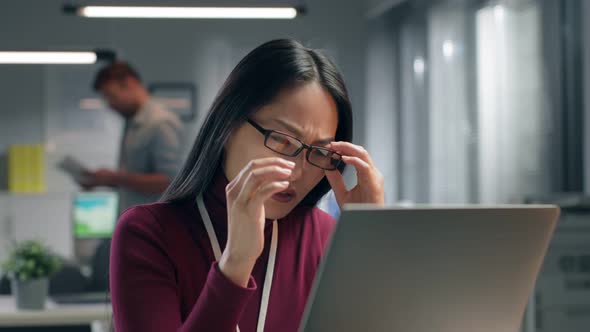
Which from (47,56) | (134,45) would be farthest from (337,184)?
(134,45)

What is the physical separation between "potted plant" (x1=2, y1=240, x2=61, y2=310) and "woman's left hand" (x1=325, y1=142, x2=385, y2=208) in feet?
6.70

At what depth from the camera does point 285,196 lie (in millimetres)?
1234

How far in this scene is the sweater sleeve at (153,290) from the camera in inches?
40.9

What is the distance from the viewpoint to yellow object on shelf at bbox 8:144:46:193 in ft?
20.7

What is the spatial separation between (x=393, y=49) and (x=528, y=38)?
102 inches

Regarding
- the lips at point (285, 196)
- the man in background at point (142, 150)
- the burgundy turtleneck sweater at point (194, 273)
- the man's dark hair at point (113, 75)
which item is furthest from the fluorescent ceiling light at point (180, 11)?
the lips at point (285, 196)

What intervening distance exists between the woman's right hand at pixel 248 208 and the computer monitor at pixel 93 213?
3082 millimetres

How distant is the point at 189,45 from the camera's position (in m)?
6.61

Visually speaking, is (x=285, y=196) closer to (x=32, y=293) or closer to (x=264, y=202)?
(x=264, y=202)

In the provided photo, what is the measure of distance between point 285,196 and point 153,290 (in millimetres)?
240

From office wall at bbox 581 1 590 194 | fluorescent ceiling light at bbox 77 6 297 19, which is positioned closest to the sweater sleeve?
fluorescent ceiling light at bbox 77 6 297 19

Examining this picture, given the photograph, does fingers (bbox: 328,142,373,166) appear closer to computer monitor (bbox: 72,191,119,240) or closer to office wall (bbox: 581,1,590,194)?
office wall (bbox: 581,1,590,194)

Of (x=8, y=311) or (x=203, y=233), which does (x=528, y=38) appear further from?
(x=203, y=233)

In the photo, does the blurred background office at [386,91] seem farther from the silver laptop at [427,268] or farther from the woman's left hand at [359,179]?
the silver laptop at [427,268]
